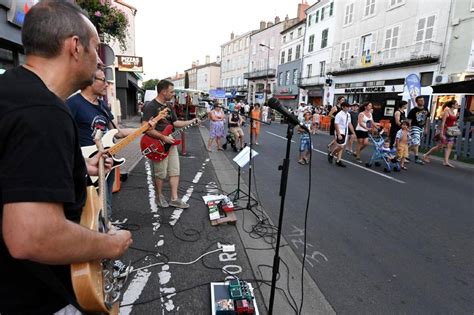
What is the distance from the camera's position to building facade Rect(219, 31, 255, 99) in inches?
2024

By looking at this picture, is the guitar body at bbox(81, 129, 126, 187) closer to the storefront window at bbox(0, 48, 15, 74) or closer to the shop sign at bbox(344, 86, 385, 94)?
the storefront window at bbox(0, 48, 15, 74)

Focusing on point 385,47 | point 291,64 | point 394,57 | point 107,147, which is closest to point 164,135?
point 107,147

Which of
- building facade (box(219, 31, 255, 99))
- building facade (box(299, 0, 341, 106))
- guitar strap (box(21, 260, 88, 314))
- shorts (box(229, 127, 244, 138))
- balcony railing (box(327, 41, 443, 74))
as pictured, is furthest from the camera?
building facade (box(219, 31, 255, 99))

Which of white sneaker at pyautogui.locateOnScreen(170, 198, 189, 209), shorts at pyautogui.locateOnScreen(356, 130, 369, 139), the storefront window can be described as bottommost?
white sneaker at pyautogui.locateOnScreen(170, 198, 189, 209)

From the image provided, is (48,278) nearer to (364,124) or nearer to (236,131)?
(364,124)

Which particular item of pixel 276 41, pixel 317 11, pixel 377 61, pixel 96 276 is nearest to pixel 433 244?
pixel 96 276

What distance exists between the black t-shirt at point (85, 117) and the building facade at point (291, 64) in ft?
102

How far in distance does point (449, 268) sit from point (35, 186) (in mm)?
3999

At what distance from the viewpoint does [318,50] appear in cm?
2958

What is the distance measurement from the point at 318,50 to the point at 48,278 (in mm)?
32182

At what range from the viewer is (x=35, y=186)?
86 cm

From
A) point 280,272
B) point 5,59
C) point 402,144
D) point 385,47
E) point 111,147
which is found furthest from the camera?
point 385,47

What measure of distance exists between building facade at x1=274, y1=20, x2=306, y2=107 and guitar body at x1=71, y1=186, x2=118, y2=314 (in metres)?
33.0

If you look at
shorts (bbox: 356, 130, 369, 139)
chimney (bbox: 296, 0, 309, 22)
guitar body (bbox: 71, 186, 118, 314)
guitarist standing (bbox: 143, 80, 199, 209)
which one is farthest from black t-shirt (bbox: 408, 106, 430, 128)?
chimney (bbox: 296, 0, 309, 22)
